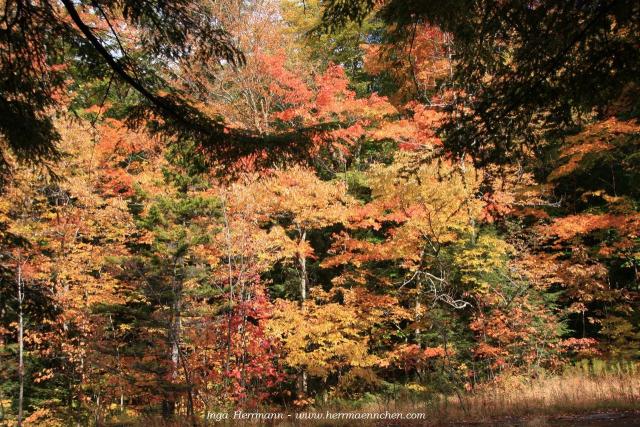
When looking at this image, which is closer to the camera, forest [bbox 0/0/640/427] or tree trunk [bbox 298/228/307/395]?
forest [bbox 0/0/640/427]

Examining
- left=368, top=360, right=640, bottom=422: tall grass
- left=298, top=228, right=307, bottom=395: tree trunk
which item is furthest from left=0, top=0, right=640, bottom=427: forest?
left=298, top=228, right=307, bottom=395: tree trunk

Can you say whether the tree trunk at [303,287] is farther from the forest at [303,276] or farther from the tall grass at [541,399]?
the tall grass at [541,399]

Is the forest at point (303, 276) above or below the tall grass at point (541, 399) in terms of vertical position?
above

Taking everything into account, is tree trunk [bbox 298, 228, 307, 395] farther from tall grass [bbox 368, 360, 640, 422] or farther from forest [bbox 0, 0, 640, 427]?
tall grass [bbox 368, 360, 640, 422]

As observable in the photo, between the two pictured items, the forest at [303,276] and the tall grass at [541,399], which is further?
the forest at [303,276]

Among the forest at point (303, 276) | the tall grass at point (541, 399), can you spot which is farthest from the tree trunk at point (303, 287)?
the tall grass at point (541, 399)

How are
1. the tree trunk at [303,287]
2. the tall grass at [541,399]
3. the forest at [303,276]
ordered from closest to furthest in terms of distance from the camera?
the tall grass at [541,399], the forest at [303,276], the tree trunk at [303,287]

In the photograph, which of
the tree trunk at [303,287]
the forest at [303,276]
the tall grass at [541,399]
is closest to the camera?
the tall grass at [541,399]

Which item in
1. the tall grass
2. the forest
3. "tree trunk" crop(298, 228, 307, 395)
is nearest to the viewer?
the tall grass

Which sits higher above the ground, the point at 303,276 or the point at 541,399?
the point at 303,276

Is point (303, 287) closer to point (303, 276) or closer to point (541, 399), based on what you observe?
point (303, 276)

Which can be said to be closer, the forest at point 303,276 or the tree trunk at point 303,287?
the forest at point 303,276

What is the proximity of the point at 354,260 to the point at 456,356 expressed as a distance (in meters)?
3.77

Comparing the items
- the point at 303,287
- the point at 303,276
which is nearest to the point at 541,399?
the point at 303,287
